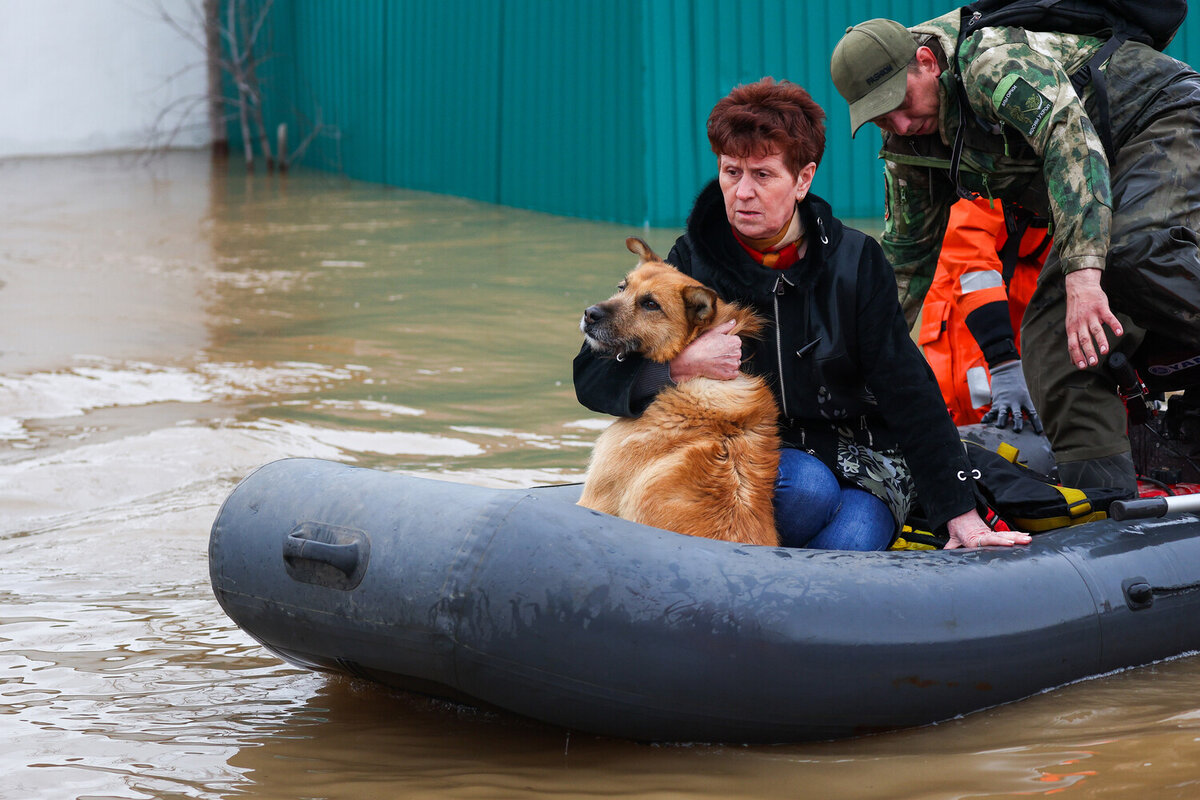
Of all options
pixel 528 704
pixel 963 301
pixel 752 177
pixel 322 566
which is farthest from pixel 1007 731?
pixel 963 301

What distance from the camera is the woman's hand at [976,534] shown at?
357 centimetres

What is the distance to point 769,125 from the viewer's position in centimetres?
339

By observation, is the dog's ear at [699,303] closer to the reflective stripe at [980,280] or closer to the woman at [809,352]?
the woman at [809,352]

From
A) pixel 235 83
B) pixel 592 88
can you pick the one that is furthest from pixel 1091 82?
pixel 235 83

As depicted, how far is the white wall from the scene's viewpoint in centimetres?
1931

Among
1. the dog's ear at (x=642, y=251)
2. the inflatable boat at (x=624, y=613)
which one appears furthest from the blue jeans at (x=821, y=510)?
the dog's ear at (x=642, y=251)

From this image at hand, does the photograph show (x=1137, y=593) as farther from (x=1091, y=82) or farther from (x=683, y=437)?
(x=1091, y=82)

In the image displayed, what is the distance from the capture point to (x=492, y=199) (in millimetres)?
15828

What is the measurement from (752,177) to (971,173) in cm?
131

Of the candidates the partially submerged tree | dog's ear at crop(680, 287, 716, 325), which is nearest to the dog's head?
dog's ear at crop(680, 287, 716, 325)

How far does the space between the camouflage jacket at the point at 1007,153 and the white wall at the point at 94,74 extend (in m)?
17.9

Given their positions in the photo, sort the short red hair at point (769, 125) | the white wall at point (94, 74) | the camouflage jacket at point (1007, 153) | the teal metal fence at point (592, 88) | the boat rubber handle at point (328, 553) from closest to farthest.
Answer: the boat rubber handle at point (328, 553)
the short red hair at point (769, 125)
the camouflage jacket at point (1007, 153)
the teal metal fence at point (592, 88)
the white wall at point (94, 74)

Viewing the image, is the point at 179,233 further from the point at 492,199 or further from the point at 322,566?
the point at 322,566

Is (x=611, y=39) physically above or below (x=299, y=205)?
above
